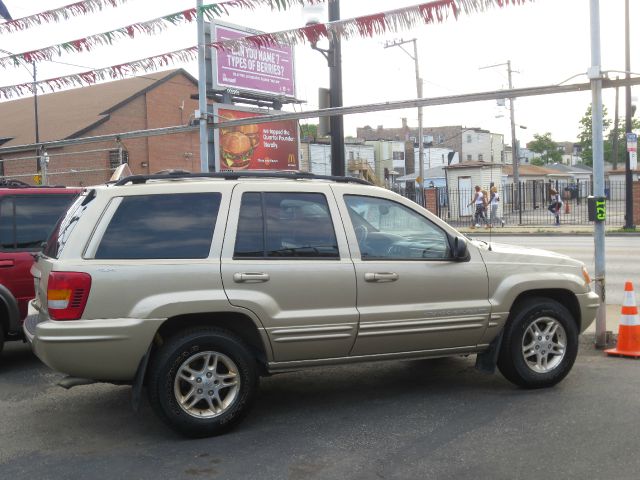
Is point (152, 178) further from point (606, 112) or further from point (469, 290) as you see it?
point (606, 112)

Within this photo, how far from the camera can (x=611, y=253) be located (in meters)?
17.0

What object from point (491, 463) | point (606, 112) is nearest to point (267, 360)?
point (491, 463)

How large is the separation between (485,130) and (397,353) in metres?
81.2

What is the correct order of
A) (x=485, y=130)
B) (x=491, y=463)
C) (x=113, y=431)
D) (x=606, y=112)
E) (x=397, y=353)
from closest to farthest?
(x=491, y=463), (x=113, y=431), (x=397, y=353), (x=606, y=112), (x=485, y=130)

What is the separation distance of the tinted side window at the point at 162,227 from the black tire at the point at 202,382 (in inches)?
24.0

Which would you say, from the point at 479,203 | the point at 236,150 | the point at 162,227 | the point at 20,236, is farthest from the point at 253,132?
the point at 162,227

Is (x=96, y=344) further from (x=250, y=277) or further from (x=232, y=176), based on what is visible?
(x=232, y=176)

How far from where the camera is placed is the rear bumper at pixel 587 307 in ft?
19.4

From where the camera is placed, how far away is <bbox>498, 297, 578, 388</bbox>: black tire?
5625mm

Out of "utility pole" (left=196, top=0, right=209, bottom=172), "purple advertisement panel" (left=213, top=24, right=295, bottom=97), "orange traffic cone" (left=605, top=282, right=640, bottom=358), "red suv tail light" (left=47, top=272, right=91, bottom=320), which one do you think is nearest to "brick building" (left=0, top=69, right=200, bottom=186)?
"purple advertisement panel" (left=213, top=24, right=295, bottom=97)

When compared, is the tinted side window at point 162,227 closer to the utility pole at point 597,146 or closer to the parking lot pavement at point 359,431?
the parking lot pavement at point 359,431

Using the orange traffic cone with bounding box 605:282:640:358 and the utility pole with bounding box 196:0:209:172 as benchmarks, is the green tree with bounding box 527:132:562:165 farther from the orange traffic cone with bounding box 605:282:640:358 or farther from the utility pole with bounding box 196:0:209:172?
the orange traffic cone with bounding box 605:282:640:358

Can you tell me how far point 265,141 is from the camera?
1870cm

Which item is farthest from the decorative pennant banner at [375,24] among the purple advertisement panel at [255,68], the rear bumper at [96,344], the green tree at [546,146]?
the green tree at [546,146]
